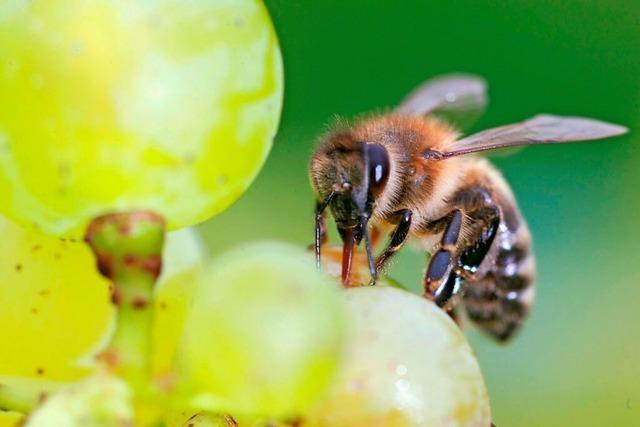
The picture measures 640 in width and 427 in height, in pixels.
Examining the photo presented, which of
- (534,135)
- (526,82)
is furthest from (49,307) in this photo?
(526,82)

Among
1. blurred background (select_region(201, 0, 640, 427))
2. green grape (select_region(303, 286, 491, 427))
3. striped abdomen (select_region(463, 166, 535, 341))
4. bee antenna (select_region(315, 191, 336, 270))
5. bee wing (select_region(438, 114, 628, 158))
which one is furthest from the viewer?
blurred background (select_region(201, 0, 640, 427))

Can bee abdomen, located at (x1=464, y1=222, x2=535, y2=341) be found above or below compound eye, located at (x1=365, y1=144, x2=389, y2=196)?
below

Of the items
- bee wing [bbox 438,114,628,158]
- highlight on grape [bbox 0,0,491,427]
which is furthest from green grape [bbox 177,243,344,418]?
bee wing [bbox 438,114,628,158]

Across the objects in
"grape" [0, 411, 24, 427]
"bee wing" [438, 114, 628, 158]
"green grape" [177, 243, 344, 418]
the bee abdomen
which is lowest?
"grape" [0, 411, 24, 427]

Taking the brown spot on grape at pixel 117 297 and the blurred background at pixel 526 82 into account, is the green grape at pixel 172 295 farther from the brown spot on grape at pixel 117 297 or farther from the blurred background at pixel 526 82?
the blurred background at pixel 526 82

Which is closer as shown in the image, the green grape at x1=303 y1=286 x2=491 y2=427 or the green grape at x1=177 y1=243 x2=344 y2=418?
the green grape at x1=177 y1=243 x2=344 y2=418

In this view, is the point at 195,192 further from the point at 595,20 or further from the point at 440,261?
the point at 595,20

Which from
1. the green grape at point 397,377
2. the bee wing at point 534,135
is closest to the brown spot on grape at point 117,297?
the green grape at point 397,377

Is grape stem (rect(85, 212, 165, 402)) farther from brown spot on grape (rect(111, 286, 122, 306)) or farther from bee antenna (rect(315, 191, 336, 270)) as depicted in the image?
bee antenna (rect(315, 191, 336, 270))
